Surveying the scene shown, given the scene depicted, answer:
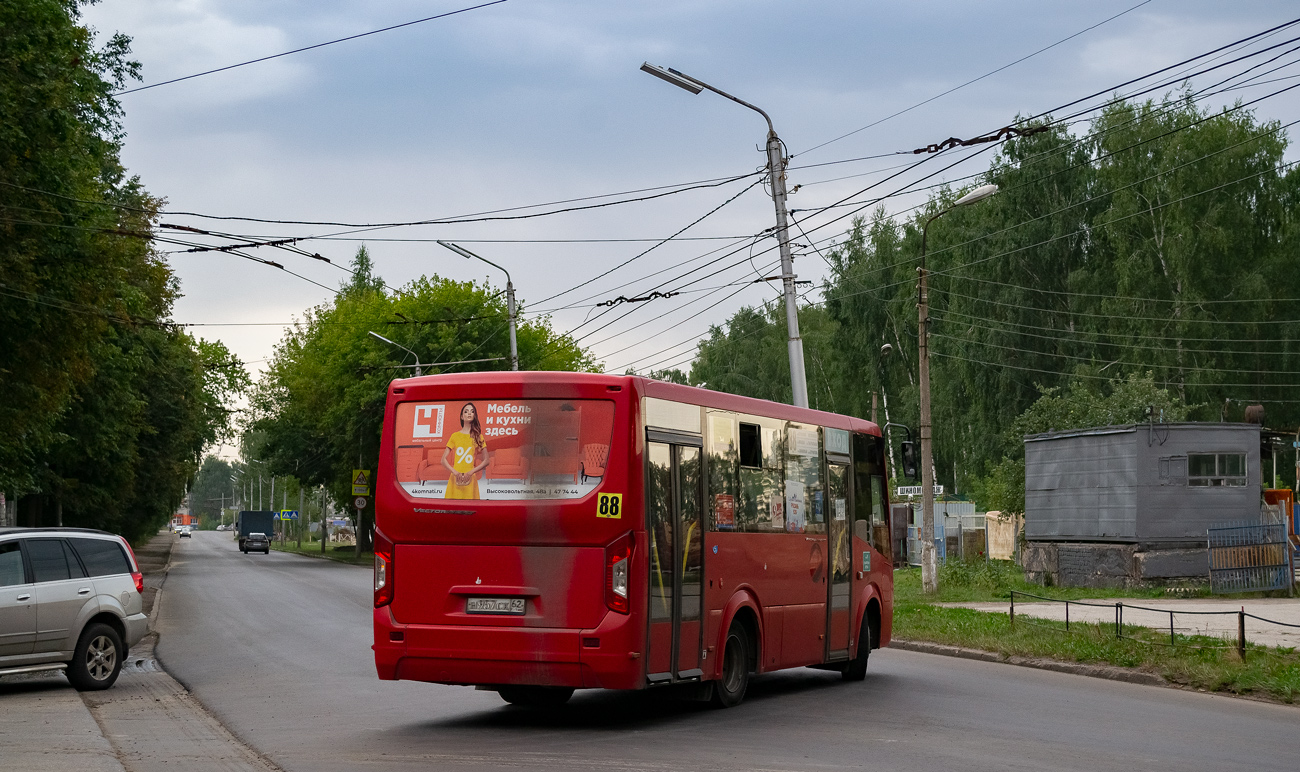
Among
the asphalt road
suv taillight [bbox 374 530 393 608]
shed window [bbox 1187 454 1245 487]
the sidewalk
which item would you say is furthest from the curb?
shed window [bbox 1187 454 1245 487]

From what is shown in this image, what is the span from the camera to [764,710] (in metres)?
12.5

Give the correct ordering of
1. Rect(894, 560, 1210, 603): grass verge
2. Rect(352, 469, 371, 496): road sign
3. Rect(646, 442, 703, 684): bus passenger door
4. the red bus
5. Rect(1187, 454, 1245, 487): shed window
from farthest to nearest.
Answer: Rect(352, 469, 371, 496): road sign → Rect(1187, 454, 1245, 487): shed window → Rect(894, 560, 1210, 603): grass verge → Rect(646, 442, 703, 684): bus passenger door → the red bus

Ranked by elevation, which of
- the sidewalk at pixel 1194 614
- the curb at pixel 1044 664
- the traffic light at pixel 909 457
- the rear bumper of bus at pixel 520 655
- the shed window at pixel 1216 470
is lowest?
the curb at pixel 1044 664

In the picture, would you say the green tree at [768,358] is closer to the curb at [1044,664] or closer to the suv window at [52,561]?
the curb at [1044,664]

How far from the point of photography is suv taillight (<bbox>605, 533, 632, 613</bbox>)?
35.4 ft

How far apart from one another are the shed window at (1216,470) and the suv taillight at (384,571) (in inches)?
880

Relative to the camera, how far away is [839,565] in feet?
49.5

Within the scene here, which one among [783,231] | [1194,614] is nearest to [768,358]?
[783,231]

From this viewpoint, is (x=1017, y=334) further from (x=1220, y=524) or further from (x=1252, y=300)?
(x=1220, y=524)

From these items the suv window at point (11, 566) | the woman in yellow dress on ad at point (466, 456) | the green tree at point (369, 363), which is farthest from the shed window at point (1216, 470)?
the green tree at point (369, 363)

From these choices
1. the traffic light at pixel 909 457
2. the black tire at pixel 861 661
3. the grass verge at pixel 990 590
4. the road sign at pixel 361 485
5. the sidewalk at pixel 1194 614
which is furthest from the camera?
the road sign at pixel 361 485

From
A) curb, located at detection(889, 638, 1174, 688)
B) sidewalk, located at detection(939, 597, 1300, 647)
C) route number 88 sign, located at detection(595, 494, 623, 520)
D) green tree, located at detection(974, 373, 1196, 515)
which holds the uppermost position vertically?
green tree, located at detection(974, 373, 1196, 515)

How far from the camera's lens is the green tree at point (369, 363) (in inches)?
2454

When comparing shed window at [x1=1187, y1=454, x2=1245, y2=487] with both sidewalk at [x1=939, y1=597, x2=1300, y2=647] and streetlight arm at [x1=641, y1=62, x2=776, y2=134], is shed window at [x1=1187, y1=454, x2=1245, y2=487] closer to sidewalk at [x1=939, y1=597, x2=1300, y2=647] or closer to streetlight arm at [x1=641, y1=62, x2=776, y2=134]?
sidewalk at [x1=939, y1=597, x2=1300, y2=647]
